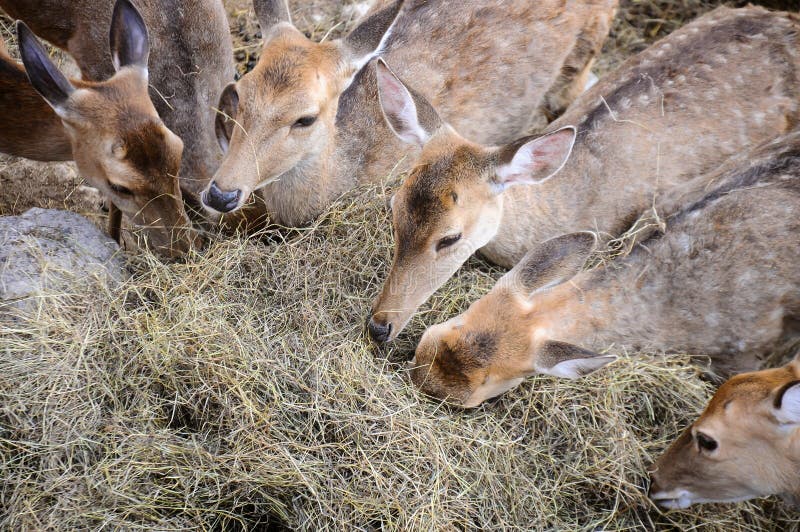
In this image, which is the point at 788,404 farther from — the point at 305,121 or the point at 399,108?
the point at 305,121

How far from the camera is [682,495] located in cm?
367

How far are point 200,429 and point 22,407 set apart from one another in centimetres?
77

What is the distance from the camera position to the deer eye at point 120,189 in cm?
445

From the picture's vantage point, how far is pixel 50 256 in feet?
14.3

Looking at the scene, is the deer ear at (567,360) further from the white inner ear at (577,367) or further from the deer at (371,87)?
the deer at (371,87)

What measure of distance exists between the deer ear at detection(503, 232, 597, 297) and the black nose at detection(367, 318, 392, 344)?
0.62 m

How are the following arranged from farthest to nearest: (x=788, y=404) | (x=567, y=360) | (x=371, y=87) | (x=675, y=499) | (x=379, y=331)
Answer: (x=371, y=87), (x=379, y=331), (x=675, y=499), (x=567, y=360), (x=788, y=404)

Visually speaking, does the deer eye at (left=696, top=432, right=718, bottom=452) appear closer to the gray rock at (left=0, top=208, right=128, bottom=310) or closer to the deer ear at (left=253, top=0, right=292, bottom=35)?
the gray rock at (left=0, top=208, right=128, bottom=310)

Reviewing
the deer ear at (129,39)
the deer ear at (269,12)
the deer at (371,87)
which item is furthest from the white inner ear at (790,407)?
the deer ear at (129,39)

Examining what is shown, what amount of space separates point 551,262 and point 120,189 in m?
2.29

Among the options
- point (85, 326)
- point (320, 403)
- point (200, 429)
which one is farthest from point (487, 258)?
point (85, 326)

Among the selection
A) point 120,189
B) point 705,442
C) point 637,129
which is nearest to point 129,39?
point 120,189

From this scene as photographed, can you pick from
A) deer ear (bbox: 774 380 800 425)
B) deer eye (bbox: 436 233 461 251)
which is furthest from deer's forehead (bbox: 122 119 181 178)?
deer ear (bbox: 774 380 800 425)

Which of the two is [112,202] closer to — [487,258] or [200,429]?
[200,429]
